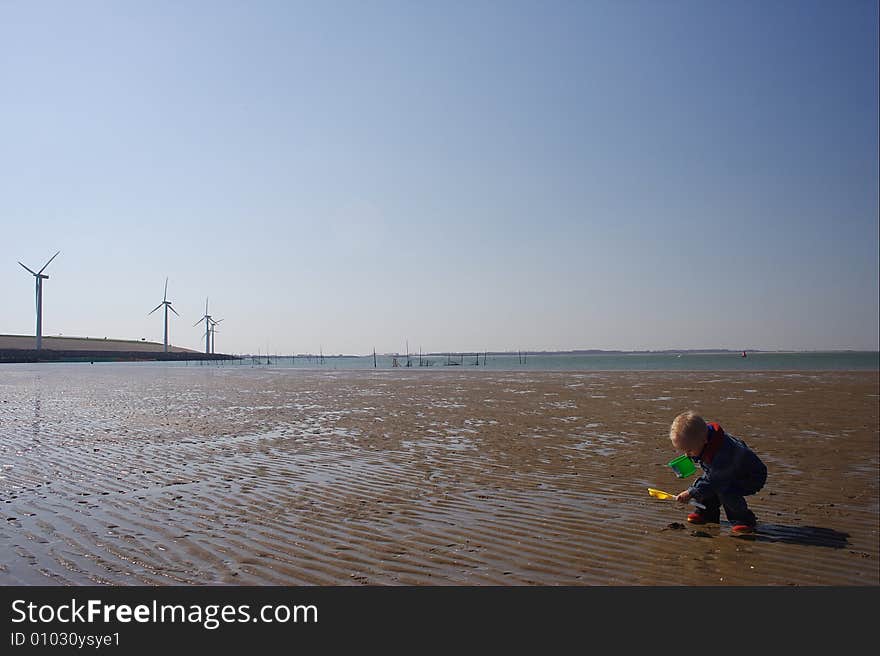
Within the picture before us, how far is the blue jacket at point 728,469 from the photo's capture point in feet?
19.8

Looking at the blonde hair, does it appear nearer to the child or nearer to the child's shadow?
the child

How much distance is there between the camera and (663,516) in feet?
21.8

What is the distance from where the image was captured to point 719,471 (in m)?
6.07

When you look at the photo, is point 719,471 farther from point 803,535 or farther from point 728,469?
point 803,535

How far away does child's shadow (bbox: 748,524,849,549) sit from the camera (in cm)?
565

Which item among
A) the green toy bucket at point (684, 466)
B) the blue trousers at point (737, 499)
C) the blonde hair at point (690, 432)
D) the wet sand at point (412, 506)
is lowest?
the wet sand at point (412, 506)

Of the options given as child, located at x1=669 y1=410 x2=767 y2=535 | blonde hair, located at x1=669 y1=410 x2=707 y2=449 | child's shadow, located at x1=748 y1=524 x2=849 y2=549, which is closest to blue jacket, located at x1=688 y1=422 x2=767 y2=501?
child, located at x1=669 y1=410 x2=767 y2=535

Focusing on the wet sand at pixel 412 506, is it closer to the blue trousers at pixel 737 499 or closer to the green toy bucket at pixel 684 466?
the blue trousers at pixel 737 499

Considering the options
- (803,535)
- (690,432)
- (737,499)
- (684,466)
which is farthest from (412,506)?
(803,535)

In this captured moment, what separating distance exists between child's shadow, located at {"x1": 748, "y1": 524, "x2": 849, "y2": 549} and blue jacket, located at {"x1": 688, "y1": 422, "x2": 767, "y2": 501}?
44 centimetres

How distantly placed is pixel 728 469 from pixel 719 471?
0.09 metres

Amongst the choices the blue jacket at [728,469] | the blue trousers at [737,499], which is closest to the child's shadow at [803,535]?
the blue trousers at [737,499]

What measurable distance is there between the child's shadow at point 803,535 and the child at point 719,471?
0.58 feet
